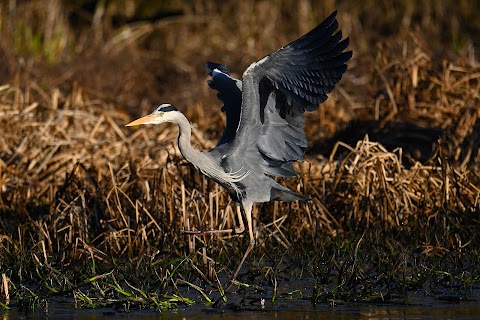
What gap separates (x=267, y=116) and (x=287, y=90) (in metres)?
0.26

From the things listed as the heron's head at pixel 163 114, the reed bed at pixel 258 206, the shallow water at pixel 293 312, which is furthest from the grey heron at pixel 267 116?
the shallow water at pixel 293 312

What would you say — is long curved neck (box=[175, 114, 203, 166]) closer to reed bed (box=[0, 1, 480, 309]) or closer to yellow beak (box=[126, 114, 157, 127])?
yellow beak (box=[126, 114, 157, 127])

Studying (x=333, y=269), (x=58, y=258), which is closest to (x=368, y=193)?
(x=333, y=269)

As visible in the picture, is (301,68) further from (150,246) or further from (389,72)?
(389,72)

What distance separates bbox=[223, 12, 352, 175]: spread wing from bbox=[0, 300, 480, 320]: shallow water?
1295mm

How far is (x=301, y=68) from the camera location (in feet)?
20.9

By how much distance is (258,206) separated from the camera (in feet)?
24.8

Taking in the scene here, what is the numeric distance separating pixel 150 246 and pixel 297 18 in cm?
811

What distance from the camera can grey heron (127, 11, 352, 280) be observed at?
627cm

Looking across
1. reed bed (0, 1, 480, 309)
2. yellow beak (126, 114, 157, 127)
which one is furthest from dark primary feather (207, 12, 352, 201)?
yellow beak (126, 114, 157, 127)

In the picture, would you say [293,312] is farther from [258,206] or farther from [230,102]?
[258,206]

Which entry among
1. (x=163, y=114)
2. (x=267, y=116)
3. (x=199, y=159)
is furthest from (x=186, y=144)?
(x=267, y=116)

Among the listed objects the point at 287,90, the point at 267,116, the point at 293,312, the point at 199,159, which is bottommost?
the point at 293,312

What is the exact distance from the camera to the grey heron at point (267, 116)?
20.6ft
